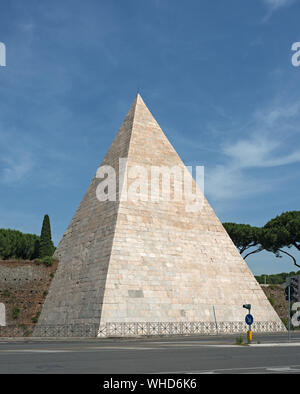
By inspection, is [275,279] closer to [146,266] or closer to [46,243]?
[46,243]

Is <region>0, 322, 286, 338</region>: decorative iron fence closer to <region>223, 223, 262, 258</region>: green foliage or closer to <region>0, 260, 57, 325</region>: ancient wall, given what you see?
<region>0, 260, 57, 325</region>: ancient wall

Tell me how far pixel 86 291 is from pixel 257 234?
3513cm

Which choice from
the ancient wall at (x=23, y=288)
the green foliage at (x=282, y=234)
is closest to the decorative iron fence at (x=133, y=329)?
the ancient wall at (x=23, y=288)

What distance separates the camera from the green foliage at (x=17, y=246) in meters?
45.0

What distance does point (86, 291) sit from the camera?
28531mm

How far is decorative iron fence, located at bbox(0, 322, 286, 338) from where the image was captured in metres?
25.9

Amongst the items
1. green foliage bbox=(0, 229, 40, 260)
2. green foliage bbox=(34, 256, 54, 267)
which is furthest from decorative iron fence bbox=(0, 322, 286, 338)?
green foliage bbox=(0, 229, 40, 260)

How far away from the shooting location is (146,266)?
2877 centimetres

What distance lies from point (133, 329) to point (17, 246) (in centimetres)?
2278

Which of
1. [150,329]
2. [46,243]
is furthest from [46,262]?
[150,329]

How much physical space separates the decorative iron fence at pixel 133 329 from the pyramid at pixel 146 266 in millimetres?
63

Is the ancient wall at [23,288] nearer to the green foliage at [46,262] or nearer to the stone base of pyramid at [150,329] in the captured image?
the green foliage at [46,262]
